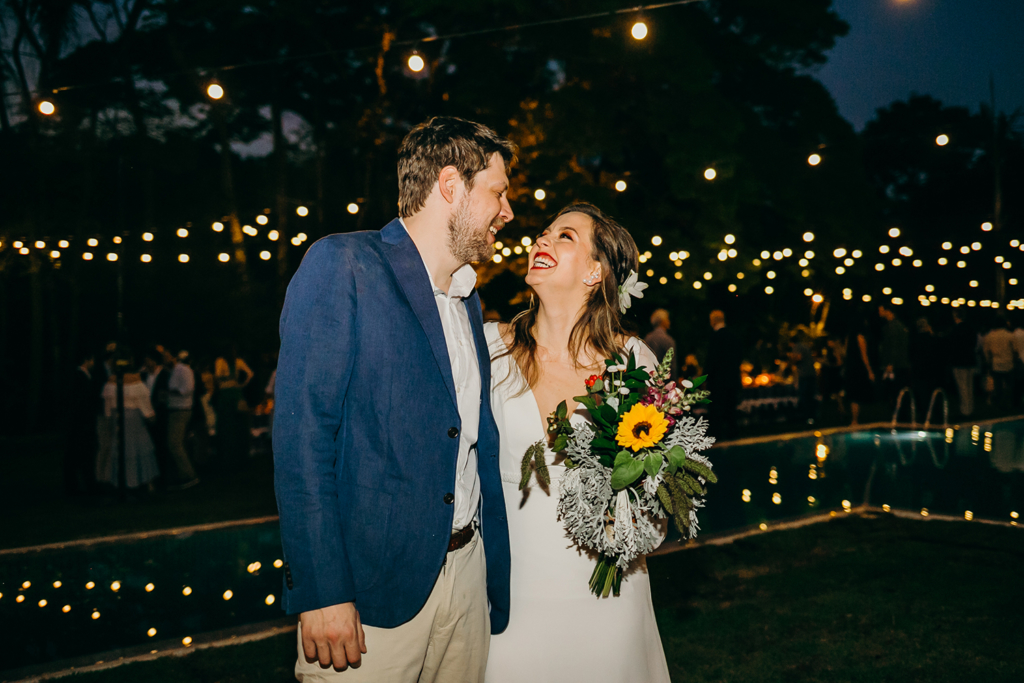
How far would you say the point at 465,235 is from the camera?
6.67 ft

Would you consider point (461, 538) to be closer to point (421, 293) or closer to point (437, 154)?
point (421, 293)

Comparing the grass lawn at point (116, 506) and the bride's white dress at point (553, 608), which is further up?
the bride's white dress at point (553, 608)

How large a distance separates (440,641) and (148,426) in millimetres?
9541

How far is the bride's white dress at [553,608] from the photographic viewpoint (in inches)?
101

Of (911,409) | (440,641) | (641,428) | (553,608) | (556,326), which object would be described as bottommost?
(911,409)

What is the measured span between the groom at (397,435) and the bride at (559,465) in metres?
0.57

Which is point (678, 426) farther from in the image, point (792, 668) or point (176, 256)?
point (176, 256)

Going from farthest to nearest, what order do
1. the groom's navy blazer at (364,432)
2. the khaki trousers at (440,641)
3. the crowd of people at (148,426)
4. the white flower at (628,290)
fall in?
the crowd of people at (148,426), the white flower at (628,290), the khaki trousers at (440,641), the groom's navy blazer at (364,432)

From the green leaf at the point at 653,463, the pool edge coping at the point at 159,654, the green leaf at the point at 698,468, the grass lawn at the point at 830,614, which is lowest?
the grass lawn at the point at 830,614

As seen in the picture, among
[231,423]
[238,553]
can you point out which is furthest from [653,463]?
[231,423]

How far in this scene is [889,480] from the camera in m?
8.97

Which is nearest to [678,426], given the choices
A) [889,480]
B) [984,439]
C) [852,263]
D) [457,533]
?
[457,533]

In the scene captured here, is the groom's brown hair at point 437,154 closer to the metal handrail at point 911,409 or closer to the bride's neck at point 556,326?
the bride's neck at point 556,326

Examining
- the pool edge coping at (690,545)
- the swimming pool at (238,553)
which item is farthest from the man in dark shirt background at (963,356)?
the pool edge coping at (690,545)
